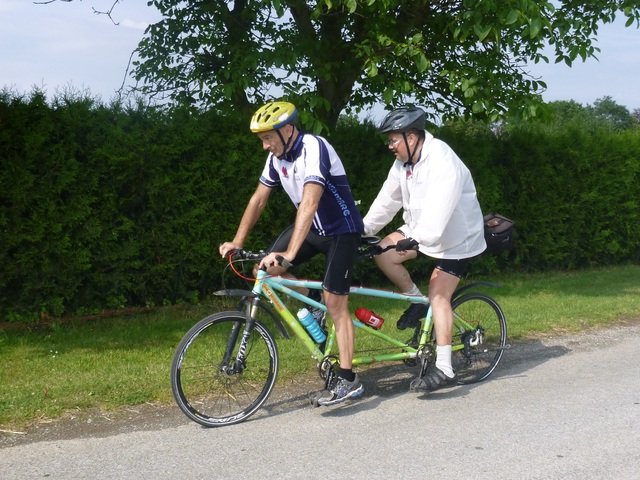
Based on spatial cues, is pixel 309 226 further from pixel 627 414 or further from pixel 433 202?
pixel 627 414

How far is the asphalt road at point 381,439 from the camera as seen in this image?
4.27 metres

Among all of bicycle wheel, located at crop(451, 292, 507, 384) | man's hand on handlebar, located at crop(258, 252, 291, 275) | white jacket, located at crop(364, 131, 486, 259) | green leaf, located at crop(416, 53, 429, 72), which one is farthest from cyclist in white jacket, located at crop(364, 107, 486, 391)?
green leaf, located at crop(416, 53, 429, 72)

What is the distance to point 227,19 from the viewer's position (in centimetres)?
953

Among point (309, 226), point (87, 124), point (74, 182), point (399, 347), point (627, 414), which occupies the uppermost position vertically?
point (87, 124)

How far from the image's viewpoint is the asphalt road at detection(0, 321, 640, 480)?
14.0ft

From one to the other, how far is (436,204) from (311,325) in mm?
1199

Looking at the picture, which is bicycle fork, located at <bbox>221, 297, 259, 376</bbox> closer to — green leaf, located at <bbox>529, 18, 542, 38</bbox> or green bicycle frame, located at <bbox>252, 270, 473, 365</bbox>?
green bicycle frame, located at <bbox>252, 270, 473, 365</bbox>

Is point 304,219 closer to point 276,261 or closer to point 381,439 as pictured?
point 276,261

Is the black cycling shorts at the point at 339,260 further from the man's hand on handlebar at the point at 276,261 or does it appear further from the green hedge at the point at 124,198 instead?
the green hedge at the point at 124,198

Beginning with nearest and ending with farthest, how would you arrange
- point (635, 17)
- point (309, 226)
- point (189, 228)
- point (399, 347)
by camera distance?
1. point (309, 226)
2. point (399, 347)
3. point (189, 228)
4. point (635, 17)

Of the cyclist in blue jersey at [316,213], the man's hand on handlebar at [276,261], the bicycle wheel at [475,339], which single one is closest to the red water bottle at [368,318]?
the cyclist in blue jersey at [316,213]

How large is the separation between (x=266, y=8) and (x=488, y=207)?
15.8 feet

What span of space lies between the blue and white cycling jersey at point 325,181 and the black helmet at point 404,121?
50 centimetres

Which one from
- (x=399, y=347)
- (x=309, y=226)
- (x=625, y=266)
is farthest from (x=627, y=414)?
(x=625, y=266)
